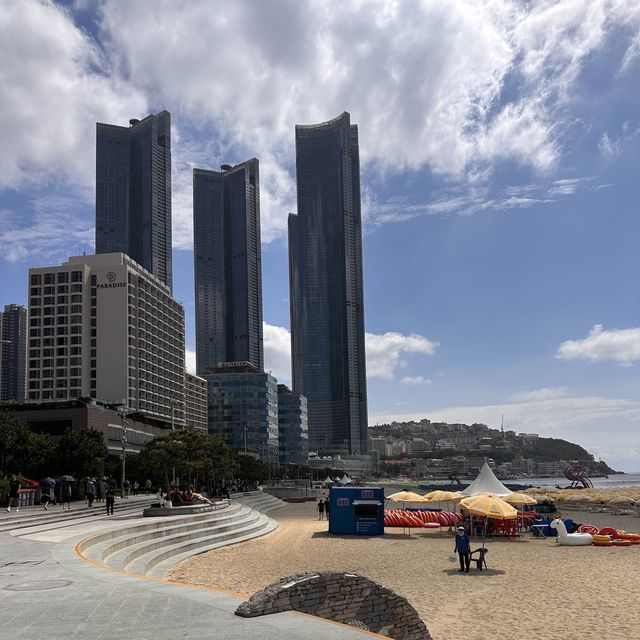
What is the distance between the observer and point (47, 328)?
4727 inches

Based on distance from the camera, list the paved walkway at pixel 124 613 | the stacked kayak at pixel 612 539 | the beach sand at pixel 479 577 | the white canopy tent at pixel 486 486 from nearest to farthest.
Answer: the paved walkway at pixel 124 613 → the beach sand at pixel 479 577 → the stacked kayak at pixel 612 539 → the white canopy tent at pixel 486 486

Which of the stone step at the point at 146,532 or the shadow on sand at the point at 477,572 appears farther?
the shadow on sand at the point at 477,572

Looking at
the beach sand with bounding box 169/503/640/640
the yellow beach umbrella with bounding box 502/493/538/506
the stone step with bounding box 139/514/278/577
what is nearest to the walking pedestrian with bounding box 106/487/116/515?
the stone step with bounding box 139/514/278/577

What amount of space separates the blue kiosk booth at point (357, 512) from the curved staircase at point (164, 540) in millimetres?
4373

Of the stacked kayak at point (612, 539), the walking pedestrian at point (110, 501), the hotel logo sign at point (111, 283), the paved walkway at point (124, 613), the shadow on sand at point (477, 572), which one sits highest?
the hotel logo sign at point (111, 283)

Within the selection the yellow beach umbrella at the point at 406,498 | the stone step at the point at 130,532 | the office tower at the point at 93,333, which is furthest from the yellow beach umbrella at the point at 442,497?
the office tower at the point at 93,333

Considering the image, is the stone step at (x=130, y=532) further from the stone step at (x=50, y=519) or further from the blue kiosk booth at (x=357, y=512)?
the blue kiosk booth at (x=357, y=512)

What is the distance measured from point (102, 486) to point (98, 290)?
3195 inches

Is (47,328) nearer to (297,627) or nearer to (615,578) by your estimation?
(615,578)

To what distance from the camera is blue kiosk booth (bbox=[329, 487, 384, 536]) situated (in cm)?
3747

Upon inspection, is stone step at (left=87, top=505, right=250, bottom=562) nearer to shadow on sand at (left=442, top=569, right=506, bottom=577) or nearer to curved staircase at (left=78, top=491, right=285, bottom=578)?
curved staircase at (left=78, top=491, right=285, bottom=578)

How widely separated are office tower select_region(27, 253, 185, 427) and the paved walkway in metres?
102

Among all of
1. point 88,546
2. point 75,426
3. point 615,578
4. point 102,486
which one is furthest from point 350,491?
point 75,426

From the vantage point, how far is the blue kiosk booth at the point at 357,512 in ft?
123
